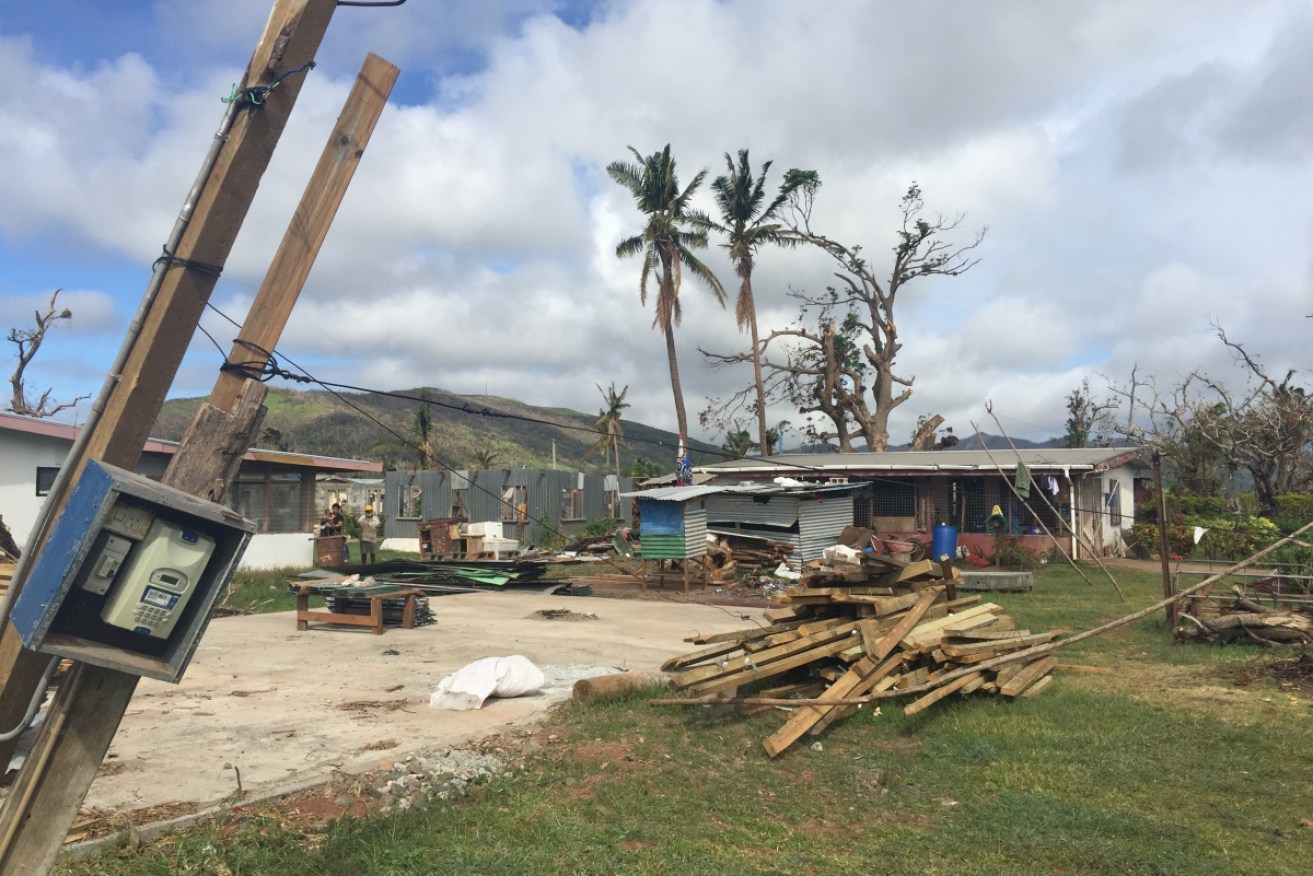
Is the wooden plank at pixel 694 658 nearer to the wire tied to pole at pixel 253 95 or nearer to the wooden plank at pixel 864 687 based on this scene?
the wooden plank at pixel 864 687

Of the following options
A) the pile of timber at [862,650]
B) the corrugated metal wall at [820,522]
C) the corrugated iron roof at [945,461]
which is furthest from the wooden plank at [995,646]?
the corrugated iron roof at [945,461]

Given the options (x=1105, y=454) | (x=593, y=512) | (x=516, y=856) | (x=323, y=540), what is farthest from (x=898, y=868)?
(x=593, y=512)

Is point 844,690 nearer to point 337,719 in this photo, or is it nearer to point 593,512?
point 337,719

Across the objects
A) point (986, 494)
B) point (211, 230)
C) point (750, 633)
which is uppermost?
point (986, 494)

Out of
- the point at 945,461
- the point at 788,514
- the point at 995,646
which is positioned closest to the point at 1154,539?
the point at 945,461

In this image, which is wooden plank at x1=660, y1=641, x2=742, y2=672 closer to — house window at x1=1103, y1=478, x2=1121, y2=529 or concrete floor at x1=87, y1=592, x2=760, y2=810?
concrete floor at x1=87, y1=592, x2=760, y2=810

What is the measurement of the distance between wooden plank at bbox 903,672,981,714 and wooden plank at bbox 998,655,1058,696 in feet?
0.99

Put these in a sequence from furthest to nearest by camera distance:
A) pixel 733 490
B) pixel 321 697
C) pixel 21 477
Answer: pixel 733 490 < pixel 21 477 < pixel 321 697

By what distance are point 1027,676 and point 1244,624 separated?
13.9 ft

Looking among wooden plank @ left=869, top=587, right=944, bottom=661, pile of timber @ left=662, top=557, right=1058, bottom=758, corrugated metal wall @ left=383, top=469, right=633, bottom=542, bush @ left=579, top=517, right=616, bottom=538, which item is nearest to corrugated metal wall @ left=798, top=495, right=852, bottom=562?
bush @ left=579, top=517, right=616, bottom=538

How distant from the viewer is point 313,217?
10.3ft

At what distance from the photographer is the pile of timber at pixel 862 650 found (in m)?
8.02

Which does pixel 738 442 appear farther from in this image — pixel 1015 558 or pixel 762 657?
pixel 762 657

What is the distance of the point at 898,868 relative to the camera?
4875mm
